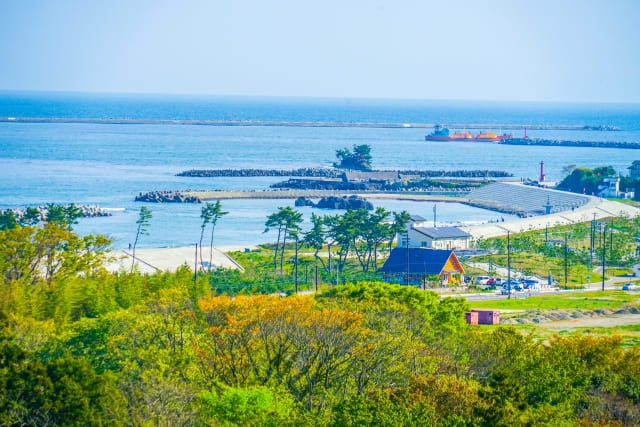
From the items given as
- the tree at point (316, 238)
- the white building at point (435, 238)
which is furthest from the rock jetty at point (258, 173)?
the tree at point (316, 238)

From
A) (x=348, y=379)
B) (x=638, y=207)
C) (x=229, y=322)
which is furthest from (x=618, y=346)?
(x=638, y=207)

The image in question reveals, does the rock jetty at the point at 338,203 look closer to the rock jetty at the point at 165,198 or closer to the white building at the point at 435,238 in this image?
the rock jetty at the point at 165,198

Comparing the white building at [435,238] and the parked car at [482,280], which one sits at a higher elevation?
the white building at [435,238]

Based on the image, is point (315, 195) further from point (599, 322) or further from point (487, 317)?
point (487, 317)

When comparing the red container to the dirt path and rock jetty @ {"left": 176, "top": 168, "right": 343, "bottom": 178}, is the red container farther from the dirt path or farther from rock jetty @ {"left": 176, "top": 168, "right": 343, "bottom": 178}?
rock jetty @ {"left": 176, "top": 168, "right": 343, "bottom": 178}

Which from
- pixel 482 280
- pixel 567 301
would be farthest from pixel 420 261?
pixel 567 301

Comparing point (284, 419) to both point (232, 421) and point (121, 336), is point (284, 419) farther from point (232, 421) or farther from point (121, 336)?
point (121, 336)
